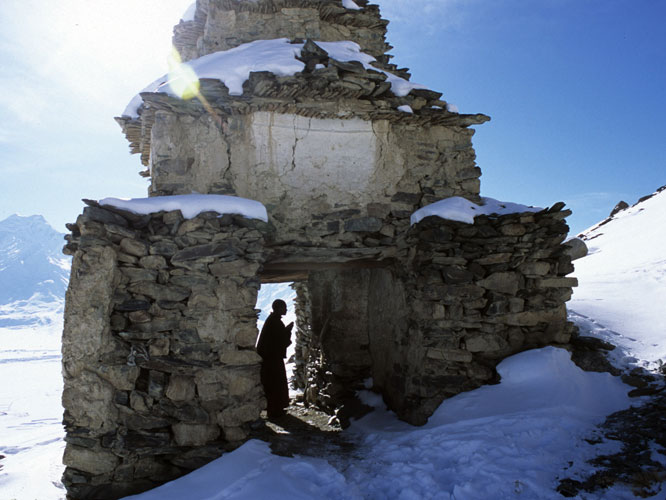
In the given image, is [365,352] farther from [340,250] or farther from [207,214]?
[207,214]

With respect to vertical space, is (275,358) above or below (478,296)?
below

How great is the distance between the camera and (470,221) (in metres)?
4.57

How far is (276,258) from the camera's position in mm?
4801

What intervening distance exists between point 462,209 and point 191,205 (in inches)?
110

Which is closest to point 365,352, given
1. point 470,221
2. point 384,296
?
point 384,296

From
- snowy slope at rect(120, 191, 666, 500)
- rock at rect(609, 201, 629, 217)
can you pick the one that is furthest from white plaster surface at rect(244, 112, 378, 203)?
rock at rect(609, 201, 629, 217)

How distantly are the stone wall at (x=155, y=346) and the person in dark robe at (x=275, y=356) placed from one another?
7.60 feet

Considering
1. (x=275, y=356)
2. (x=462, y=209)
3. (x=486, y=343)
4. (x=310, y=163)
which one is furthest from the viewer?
(x=275, y=356)

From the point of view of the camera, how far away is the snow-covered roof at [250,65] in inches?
183

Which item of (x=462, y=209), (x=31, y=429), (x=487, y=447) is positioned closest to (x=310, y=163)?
(x=462, y=209)

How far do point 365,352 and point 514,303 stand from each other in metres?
2.73

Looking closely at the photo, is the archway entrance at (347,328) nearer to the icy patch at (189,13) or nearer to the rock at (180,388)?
the rock at (180,388)

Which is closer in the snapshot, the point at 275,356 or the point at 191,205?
the point at 191,205

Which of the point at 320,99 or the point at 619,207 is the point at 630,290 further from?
the point at 619,207
